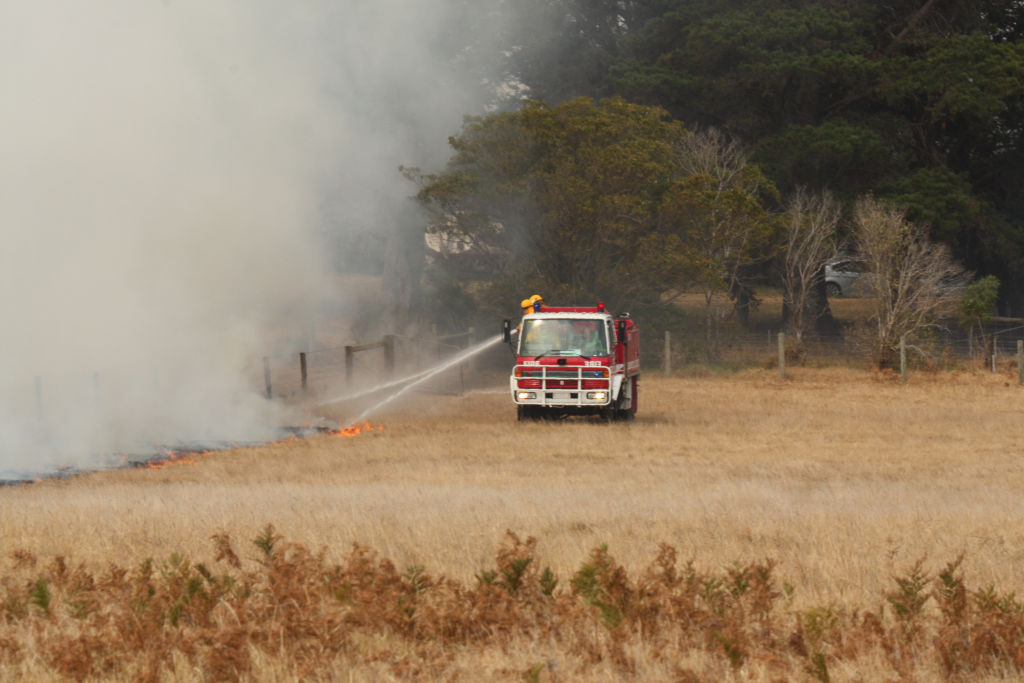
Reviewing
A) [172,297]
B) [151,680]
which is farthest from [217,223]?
[151,680]

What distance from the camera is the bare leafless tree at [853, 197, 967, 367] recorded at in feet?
130

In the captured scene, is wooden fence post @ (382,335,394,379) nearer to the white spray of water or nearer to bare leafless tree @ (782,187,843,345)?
the white spray of water

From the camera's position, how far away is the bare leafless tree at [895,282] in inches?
1561

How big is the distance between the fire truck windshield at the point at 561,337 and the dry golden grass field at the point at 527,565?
432 cm

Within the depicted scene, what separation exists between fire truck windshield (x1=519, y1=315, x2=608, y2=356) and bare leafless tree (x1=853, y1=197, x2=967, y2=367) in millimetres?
16140

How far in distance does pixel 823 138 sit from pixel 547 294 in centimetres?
1349

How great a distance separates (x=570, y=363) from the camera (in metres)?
25.3

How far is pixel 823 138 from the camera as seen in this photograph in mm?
47812

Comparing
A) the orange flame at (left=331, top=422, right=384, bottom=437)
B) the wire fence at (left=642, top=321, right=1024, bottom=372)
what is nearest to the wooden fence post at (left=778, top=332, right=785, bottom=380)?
the wire fence at (left=642, top=321, right=1024, bottom=372)

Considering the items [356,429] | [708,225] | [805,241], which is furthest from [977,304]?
[356,429]

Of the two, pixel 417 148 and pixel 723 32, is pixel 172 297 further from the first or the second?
pixel 723 32

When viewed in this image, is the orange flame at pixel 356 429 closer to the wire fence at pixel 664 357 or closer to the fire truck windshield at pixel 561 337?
the fire truck windshield at pixel 561 337

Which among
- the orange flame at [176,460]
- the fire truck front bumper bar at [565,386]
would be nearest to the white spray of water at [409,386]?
the fire truck front bumper bar at [565,386]

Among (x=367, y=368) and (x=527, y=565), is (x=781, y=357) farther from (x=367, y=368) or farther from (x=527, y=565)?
(x=527, y=565)
